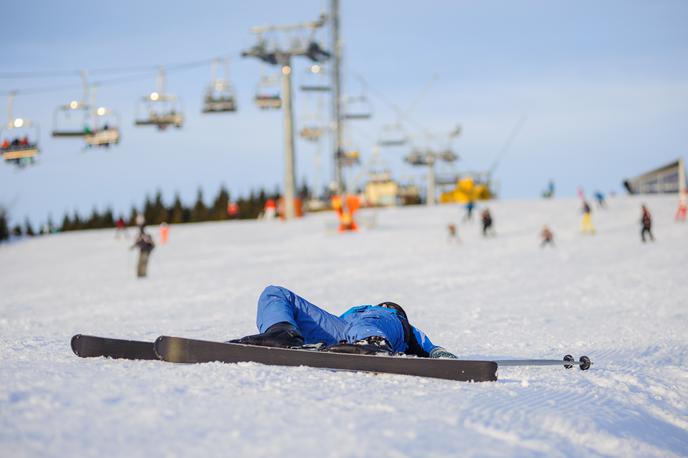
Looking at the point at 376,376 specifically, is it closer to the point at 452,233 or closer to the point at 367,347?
the point at 367,347

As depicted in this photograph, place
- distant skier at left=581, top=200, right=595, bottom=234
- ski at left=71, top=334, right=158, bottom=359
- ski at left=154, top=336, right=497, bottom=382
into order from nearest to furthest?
ski at left=154, top=336, right=497, bottom=382 → ski at left=71, top=334, right=158, bottom=359 → distant skier at left=581, top=200, right=595, bottom=234

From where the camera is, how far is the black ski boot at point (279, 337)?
496cm

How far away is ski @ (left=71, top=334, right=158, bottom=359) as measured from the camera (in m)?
4.89

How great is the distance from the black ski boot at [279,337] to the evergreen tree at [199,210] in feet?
294

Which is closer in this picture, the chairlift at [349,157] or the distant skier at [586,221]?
the distant skier at [586,221]

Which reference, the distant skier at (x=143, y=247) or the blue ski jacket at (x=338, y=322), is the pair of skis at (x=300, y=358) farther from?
the distant skier at (x=143, y=247)

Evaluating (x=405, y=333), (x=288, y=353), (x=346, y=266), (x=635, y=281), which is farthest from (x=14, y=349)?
(x=346, y=266)

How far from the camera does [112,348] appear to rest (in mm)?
4953

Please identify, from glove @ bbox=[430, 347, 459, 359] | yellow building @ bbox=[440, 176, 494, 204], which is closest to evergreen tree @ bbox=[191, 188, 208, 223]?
yellow building @ bbox=[440, 176, 494, 204]

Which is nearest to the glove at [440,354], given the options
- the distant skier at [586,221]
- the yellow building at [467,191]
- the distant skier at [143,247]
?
the distant skier at [143,247]

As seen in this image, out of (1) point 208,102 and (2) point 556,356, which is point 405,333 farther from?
(1) point 208,102

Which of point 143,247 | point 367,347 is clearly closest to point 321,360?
point 367,347

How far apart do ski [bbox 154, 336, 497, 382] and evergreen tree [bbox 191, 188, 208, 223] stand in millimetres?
89872

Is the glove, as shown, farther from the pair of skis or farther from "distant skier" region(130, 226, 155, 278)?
"distant skier" region(130, 226, 155, 278)
